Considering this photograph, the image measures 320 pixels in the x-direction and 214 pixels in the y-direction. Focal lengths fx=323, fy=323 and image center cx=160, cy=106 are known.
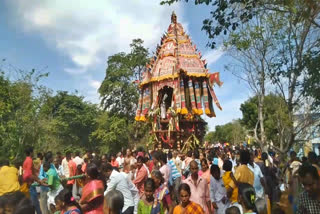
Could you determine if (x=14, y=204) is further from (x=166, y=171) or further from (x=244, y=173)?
(x=166, y=171)

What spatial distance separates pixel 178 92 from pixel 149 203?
17.6 meters

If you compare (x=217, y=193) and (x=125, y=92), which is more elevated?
(x=125, y=92)

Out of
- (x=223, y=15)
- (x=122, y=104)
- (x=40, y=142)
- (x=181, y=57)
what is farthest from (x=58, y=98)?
(x=223, y=15)

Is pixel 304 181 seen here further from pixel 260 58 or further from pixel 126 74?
pixel 126 74

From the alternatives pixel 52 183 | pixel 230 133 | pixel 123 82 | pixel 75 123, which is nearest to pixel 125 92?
pixel 123 82

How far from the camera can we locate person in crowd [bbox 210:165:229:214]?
17.7 feet

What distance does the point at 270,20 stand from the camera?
1284 cm

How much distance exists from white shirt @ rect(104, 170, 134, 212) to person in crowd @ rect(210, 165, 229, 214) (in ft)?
4.56

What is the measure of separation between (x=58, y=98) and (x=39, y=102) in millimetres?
33015

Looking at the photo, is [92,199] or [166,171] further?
[166,171]

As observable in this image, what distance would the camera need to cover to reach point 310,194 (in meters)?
3.40

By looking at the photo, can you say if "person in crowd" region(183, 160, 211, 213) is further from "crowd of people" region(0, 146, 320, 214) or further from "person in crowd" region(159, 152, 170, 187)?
"person in crowd" region(159, 152, 170, 187)

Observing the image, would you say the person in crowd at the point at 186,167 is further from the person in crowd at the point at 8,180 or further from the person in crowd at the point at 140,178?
the person in crowd at the point at 8,180

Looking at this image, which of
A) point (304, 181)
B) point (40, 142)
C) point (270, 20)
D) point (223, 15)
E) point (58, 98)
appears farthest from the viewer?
point (58, 98)
